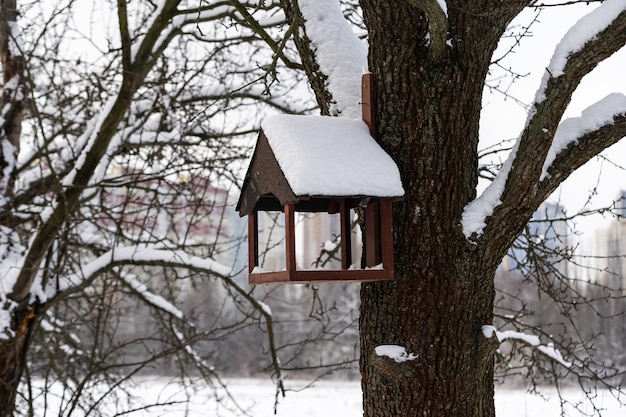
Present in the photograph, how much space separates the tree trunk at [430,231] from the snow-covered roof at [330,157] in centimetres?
14

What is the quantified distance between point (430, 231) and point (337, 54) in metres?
0.77

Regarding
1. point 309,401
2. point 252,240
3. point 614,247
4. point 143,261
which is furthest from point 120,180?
point 309,401

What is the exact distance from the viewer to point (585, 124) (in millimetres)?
2254

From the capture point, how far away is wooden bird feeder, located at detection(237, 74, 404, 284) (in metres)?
2.07

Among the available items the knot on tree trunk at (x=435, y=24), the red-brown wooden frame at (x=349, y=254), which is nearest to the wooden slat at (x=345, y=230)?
the red-brown wooden frame at (x=349, y=254)

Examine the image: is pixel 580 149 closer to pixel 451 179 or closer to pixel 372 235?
pixel 451 179

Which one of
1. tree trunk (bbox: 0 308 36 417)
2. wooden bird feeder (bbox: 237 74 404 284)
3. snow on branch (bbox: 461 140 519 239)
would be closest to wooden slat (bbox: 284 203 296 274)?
wooden bird feeder (bbox: 237 74 404 284)

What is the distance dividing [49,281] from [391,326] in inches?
122

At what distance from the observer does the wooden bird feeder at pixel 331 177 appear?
6.81 feet

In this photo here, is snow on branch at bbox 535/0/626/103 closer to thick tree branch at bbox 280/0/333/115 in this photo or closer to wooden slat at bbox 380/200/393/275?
wooden slat at bbox 380/200/393/275

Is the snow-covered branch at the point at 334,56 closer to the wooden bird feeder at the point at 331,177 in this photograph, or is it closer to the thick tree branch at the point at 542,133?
the wooden bird feeder at the point at 331,177

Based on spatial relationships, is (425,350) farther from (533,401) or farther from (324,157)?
(533,401)

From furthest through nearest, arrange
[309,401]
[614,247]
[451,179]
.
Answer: [309,401] < [614,247] < [451,179]

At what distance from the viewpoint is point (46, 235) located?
428cm
